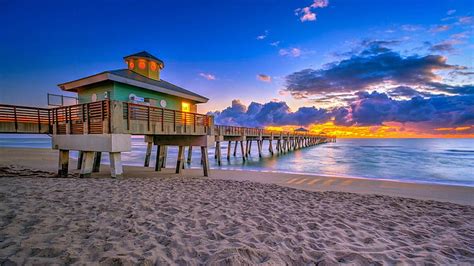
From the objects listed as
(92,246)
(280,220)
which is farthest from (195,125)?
(92,246)

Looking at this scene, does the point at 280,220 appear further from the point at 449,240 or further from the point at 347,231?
the point at 449,240

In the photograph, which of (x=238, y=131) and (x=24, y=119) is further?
(x=238, y=131)

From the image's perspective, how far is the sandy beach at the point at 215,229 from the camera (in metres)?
3.03

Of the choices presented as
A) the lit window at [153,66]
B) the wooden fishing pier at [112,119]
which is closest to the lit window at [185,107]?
the wooden fishing pier at [112,119]

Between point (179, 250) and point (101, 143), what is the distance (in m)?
7.64

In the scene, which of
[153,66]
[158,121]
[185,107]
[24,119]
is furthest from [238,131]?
[24,119]

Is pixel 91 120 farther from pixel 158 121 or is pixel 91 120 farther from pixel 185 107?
pixel 185 107

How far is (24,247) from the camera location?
2.99 m

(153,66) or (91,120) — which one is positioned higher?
(153,66)

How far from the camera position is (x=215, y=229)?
4.04 m

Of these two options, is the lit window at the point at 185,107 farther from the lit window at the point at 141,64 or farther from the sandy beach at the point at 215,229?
the sandy beach at the point at 215,229

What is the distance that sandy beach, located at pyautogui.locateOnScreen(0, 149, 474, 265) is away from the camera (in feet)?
9.93

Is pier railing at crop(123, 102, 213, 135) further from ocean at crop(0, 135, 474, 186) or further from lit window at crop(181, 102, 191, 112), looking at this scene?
ocean at crop(0, 135, 474, 186)

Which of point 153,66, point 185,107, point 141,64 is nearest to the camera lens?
point 141,64
